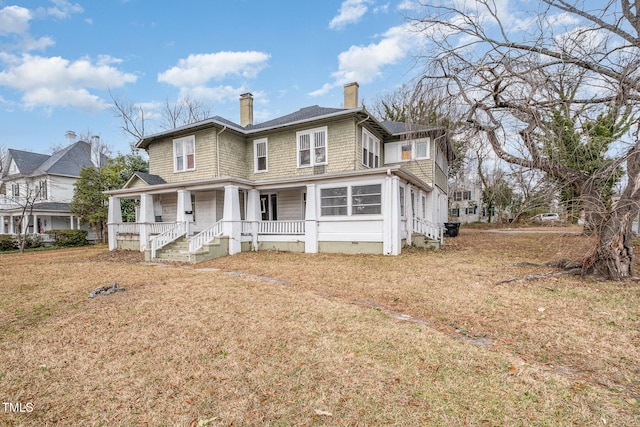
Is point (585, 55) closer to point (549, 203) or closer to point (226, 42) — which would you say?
point (549, 203)

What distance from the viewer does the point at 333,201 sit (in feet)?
41.7

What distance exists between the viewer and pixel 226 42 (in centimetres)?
1684

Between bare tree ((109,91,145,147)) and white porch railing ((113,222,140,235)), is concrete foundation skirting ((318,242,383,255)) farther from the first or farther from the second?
bare tree ((109,91,145,147))

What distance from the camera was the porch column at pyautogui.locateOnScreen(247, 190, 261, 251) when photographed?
45.7ft

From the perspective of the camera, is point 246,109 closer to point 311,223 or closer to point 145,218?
point 145,218

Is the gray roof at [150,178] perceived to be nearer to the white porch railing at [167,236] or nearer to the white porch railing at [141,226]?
the white porch railing at [141,226]

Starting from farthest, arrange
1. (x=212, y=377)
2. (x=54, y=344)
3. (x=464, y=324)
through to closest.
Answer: (x=464, y=324), (x=54, y=344), (x=212, y=377)

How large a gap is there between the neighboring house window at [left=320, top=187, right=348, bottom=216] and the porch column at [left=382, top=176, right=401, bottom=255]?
1659 mm

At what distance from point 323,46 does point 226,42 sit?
6.18 metres

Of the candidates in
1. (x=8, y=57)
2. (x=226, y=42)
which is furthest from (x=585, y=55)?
(x=8, y=57)

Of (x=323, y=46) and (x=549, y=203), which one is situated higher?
(x=323, y=46)

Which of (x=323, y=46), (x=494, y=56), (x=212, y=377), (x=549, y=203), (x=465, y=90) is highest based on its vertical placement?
(x=323, y=46)

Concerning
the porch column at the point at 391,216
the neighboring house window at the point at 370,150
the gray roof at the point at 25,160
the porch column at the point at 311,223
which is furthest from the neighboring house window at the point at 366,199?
the gray roof at the point at 25,160

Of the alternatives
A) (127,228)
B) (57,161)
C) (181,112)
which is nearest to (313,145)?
(127,228)
